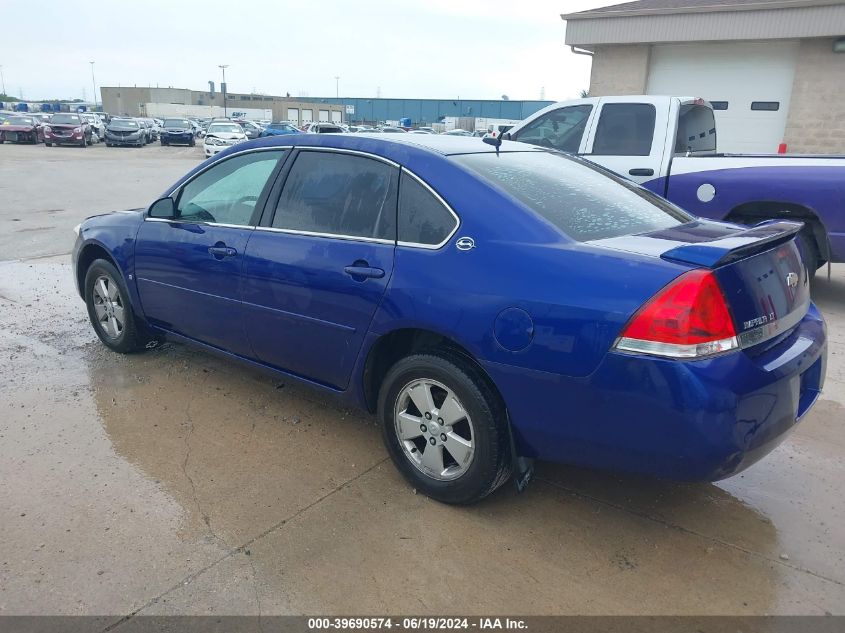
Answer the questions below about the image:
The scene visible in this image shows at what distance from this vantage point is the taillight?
2355mm

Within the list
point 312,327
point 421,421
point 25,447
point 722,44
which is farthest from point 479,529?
point 722,44

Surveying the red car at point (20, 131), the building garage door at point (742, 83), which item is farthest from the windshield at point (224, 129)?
the building garage door at point (742, 83)

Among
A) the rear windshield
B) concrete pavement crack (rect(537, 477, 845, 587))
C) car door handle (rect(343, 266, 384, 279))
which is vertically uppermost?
the rear windshield

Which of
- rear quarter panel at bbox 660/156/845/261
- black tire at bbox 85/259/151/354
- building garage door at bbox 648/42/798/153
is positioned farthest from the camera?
building garage door at bbox 648/42/798/153

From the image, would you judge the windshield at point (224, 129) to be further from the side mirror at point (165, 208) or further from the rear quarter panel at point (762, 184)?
the side mirror at point (165, 208)

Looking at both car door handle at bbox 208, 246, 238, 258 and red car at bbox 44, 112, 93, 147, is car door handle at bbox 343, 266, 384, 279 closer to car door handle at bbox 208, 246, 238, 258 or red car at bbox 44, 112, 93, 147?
car door handle at bbox 208, 246, 238, 258

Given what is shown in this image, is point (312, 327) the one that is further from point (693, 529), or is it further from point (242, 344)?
point (693, 529)

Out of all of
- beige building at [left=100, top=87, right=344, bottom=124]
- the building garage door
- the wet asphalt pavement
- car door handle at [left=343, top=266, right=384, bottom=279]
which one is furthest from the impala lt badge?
beige building at [left=100, top=87, right=344, bottom=124]

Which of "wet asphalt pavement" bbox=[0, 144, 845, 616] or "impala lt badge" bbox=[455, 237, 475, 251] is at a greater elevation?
"impala lt badge" bbox=[455, 237, 475, 251]

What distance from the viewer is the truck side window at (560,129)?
728 centimetres

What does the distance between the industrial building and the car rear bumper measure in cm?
6308

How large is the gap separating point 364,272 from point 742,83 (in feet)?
43.5

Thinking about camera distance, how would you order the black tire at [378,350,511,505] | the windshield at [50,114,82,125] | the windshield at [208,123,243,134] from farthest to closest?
the windshield at [50,114,82,125]
the windshield at [208,123,243,134]
the black tire at [378,350,511,505]

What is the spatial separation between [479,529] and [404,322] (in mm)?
985
